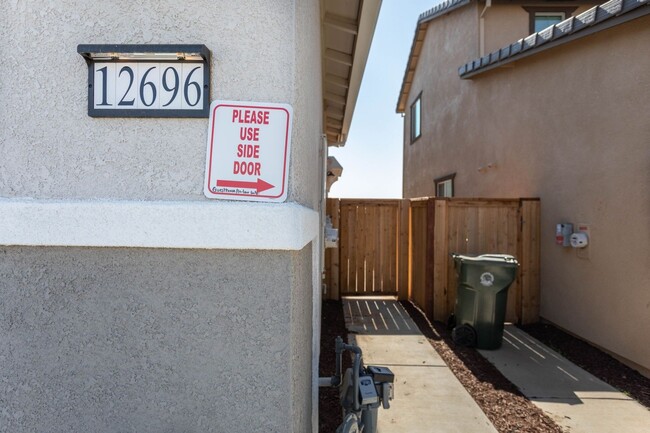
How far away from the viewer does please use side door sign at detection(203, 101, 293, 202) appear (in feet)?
5.08

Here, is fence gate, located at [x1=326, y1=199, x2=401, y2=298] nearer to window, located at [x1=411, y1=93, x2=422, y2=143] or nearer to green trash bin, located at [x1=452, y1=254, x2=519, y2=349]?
green trash bin, located at [x1=452, y1=254, x2=519, y2=349]

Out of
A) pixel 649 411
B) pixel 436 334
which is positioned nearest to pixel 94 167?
pixel 649 411

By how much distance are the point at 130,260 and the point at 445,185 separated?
34.2ft

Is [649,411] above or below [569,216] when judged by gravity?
below

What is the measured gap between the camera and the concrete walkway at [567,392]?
3.50 m

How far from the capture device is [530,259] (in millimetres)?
6449

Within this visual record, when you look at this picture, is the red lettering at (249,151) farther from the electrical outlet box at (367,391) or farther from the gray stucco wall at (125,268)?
the electrical outlet box at (367,391)

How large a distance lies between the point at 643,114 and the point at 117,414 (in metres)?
5.69

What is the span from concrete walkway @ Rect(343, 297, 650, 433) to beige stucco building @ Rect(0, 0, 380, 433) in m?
2.37

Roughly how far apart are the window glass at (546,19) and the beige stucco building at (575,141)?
44 millimetres

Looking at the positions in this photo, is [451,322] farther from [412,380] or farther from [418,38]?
[418,38]

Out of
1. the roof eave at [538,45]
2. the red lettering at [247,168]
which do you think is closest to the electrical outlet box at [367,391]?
the red lettering at [247,168]

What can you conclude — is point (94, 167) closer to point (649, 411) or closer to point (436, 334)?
point (649, 411)

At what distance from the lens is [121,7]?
5.17 ft
